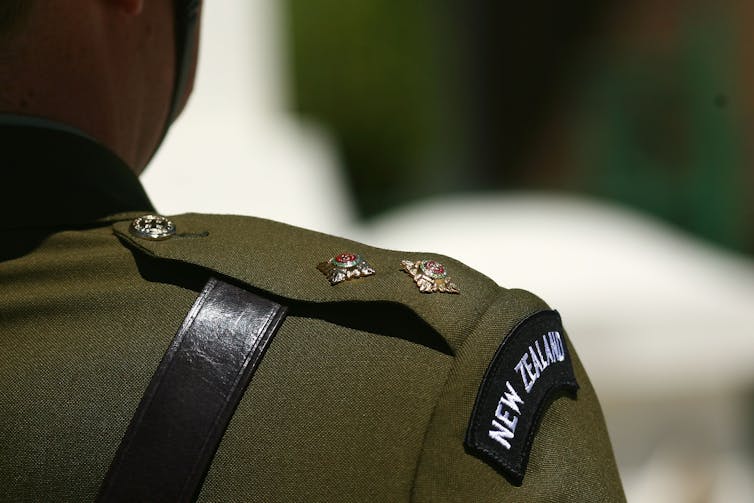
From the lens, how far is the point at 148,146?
1106 mm

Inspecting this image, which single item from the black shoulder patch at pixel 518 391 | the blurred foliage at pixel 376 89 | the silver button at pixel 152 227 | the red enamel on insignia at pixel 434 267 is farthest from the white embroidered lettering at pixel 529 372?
the blurred foliage at pixel 376 89

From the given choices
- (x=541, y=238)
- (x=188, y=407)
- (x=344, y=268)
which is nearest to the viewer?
(x=188, y=407)

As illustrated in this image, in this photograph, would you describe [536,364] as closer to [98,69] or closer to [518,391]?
[518,391]

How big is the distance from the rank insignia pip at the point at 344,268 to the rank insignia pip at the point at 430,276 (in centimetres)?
3

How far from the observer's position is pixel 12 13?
84 centimetres

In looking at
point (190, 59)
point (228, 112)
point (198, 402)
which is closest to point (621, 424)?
point (228, 112)

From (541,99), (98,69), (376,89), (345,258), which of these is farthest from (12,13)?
(541,99)

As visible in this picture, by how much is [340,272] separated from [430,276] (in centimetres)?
8

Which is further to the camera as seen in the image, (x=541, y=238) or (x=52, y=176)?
(x=541, y=238)

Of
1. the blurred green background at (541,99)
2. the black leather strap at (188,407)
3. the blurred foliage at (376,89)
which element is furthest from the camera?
the blurred foliage at (376,89)

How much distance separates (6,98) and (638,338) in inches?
147

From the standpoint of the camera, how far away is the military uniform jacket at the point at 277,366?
0.77 metres

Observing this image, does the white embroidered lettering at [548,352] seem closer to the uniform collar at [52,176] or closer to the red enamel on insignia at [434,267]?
the red enamel on insignia at [434,267]

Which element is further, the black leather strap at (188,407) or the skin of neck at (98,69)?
the skin of neck at (98,69)
